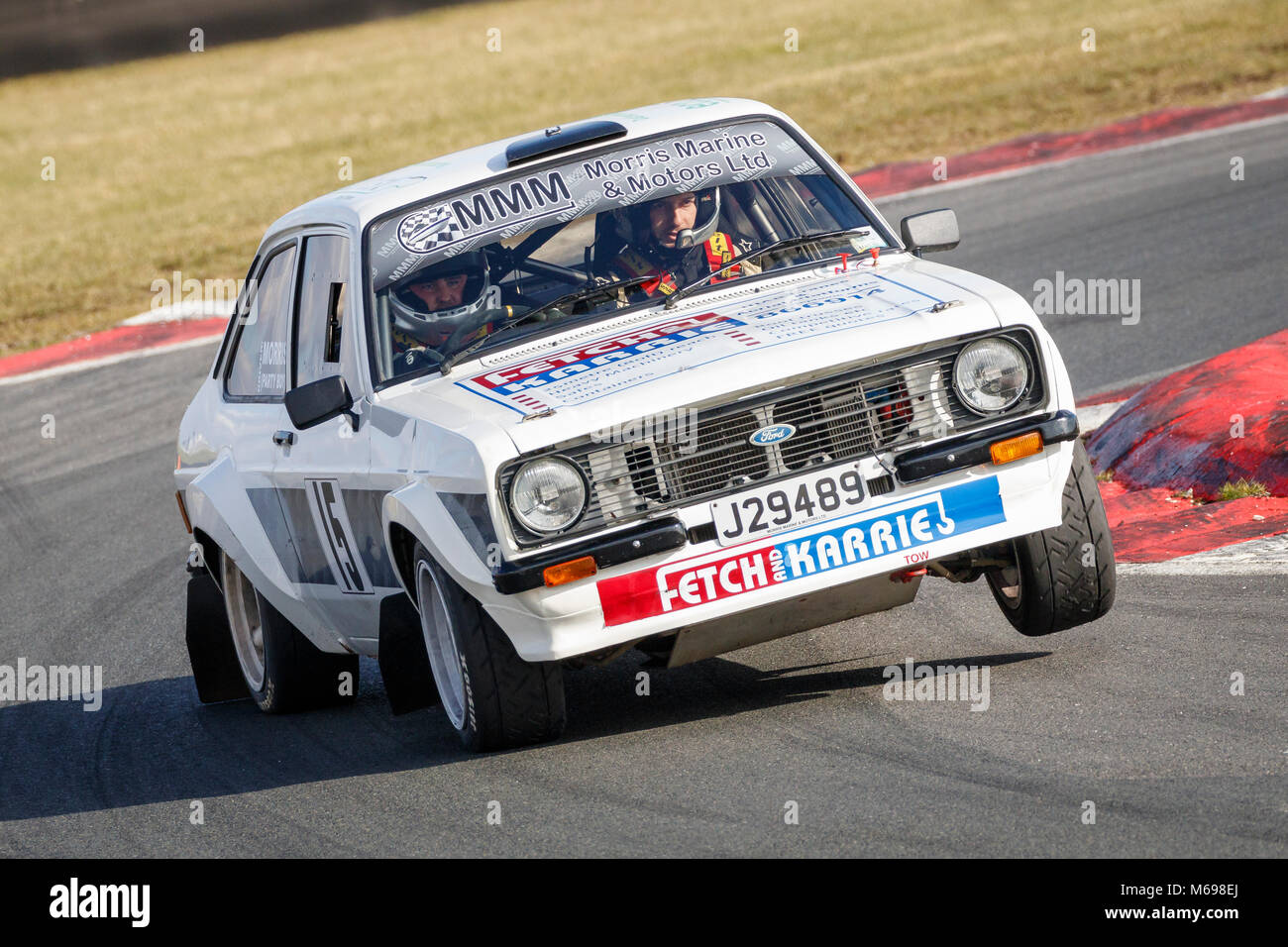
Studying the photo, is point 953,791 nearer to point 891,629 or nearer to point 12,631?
point 891,629

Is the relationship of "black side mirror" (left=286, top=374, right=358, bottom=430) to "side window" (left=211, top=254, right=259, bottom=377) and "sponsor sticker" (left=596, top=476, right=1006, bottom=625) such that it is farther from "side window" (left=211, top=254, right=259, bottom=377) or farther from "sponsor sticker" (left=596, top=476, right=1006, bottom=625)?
"side window" (left=211, top=254, right=259, bottom=377)

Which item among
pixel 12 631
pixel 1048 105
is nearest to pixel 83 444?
pixel 12 631

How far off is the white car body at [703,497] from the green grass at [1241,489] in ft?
6.85

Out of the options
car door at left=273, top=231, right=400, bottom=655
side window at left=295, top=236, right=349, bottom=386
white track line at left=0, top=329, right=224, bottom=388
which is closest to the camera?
car door at left=273, top=231, right=400, bottom=655

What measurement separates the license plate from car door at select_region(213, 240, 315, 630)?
6.38 feet

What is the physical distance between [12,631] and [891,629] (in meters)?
4.57

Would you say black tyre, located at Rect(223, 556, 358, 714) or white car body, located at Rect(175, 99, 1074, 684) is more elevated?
white car body, located at Rect(175, 99, 1074, 684)

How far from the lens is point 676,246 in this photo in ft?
19.0

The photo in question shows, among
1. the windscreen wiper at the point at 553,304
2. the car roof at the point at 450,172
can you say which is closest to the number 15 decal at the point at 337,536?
the windscreen wiper at the point at 553,304

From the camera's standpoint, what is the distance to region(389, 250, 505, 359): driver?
5.61 meters

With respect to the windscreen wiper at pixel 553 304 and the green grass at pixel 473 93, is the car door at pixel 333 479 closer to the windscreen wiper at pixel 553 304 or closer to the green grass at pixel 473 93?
the windscreen wiper at pixel 553 304

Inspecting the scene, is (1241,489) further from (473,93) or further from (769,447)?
(473,93)

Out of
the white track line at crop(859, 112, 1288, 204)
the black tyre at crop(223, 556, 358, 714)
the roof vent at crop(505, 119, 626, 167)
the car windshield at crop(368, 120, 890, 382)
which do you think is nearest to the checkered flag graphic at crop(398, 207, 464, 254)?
the car windshield at crop(368, 120, 890, 382)

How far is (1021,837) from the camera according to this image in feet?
13.5
